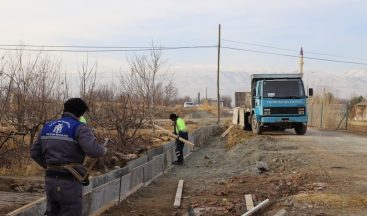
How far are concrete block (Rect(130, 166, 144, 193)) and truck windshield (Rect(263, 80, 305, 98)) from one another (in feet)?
36.7

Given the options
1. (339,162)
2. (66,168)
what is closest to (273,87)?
(339,162)

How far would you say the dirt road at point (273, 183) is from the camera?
8.97 metres

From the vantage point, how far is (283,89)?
22.5 metres

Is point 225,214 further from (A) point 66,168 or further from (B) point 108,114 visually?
(B) point 108,114

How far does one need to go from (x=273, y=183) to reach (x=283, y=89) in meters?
11.4

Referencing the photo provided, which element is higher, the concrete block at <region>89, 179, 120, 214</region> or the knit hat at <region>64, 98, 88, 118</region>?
the knit hat at <region>64, 98, 88, 118</region>

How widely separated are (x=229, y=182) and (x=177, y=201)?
8.10 feet

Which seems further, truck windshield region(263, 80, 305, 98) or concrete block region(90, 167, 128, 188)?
truck windshield region(263, 80, 305, 98)

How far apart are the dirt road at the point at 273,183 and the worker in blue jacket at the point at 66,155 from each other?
341 centimetres

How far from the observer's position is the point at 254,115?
24.0 m

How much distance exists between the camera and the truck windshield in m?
22.3

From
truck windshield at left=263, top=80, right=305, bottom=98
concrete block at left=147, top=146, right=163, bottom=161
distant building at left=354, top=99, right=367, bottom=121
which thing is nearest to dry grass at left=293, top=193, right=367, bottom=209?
concrete block at left=147, top=146, right=163, bottom=161

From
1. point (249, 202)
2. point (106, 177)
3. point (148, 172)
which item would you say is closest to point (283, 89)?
point (148, 172)

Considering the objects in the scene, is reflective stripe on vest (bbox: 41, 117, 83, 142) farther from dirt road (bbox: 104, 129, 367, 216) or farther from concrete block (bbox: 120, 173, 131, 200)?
concrete block (bbox: 120, 173, 131, 200)
